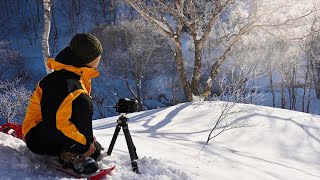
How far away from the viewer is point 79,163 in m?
2.78

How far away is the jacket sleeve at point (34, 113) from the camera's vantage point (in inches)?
121

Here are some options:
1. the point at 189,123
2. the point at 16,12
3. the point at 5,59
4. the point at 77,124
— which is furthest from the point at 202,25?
the point at 16,12

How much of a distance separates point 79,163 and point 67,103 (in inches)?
18.4

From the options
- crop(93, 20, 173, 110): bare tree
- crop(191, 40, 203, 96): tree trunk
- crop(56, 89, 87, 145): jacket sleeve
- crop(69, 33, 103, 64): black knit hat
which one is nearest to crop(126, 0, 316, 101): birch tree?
crop(191, 40, 203, 96): tree trunk

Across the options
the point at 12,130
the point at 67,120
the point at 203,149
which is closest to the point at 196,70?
the point at 203,149

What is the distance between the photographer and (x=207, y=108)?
737cm

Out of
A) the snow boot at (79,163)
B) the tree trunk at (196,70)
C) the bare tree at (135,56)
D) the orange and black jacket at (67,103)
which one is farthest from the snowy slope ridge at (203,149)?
Answer: the bare tree at (135,56)

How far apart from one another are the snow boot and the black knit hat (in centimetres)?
76

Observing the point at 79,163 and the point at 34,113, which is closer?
the point at 79,163

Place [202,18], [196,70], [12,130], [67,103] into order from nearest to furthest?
1. [67,103]
2. [12,130]
3. [196,70]
4. [202,18]

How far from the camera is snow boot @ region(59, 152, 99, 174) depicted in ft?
9.11

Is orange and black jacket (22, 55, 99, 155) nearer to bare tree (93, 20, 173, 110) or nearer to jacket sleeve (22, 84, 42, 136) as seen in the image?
jacket sleeve (22, 84, 42, 136)

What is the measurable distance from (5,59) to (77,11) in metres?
15.7

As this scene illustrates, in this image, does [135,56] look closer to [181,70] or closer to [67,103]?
[181,70]
